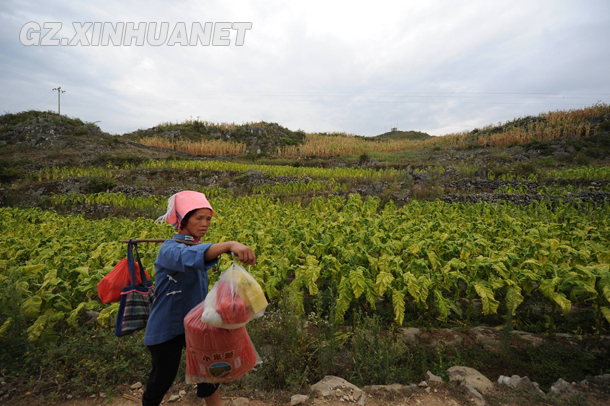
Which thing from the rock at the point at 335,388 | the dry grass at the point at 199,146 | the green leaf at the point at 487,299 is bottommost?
the rock at the point at 335,388

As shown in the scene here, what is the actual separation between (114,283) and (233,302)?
3.77 ft

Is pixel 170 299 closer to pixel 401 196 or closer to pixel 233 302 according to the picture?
pixel 233 302

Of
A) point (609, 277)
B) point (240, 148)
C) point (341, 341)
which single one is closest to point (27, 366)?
point (341, 341)

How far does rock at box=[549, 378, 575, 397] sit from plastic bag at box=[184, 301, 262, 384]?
303 centimetres

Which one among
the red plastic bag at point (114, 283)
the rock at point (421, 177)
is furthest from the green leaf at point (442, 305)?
the rock at point (421, 177)

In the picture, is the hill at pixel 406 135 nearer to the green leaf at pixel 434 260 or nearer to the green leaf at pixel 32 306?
the green leaf at pixel 434 260

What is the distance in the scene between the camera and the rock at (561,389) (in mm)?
2816

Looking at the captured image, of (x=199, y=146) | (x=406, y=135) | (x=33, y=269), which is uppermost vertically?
(x=406, y=135)

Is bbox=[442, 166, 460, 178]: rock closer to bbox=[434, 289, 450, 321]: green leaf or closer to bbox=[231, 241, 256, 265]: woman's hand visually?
bbox=[434, 289, 450, 321]: green leaf

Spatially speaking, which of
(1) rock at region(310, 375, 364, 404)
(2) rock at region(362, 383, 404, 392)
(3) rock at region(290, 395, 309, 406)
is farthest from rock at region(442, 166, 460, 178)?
(3) rock at region(290, 395, 309, 406)

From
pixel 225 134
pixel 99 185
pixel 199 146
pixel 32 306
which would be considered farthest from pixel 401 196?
pixel 225 134

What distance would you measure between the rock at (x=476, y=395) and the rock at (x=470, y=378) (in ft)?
0.27

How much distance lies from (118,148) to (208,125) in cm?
1243

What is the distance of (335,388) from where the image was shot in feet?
9.53
